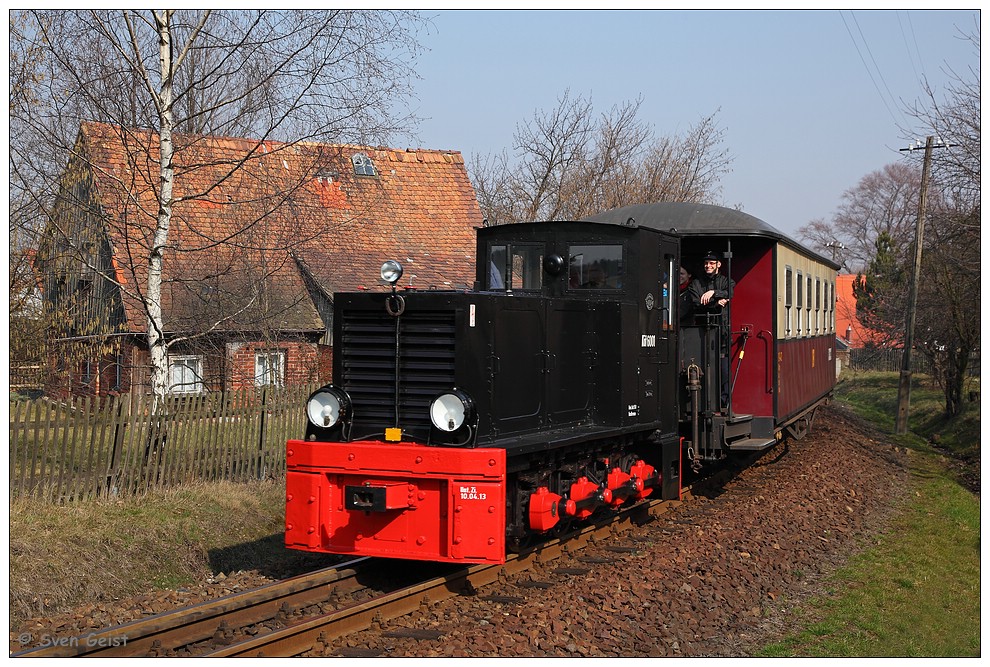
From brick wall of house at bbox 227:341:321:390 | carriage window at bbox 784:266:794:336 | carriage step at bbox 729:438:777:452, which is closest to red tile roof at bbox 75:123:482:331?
brick wall of house at bbox 227:341:321:390

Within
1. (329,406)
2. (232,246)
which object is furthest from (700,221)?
(232,246)

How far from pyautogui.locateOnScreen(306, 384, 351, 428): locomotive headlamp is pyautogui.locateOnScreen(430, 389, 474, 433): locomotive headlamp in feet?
2.64

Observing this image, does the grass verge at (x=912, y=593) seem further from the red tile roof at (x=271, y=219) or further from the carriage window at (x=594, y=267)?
the red tile roof at (x=271, y=219)

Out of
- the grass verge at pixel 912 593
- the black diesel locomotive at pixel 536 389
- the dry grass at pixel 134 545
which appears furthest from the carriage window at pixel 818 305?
the dry grass at pixel 134 545

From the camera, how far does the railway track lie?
5.64 m

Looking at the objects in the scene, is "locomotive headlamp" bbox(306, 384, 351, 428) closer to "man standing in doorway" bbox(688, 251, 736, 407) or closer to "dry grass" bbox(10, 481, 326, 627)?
"dry grass" bbox(10, 481, 326, 627)

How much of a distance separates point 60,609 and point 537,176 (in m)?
23.4

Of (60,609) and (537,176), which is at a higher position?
(537,176)

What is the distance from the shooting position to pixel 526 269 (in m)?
9.16

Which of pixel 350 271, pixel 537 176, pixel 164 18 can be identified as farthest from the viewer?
pixel 537 176

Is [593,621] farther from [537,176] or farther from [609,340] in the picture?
[537,176]

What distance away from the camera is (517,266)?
917cm

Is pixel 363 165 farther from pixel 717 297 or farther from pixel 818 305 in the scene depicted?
pixel 717 297
